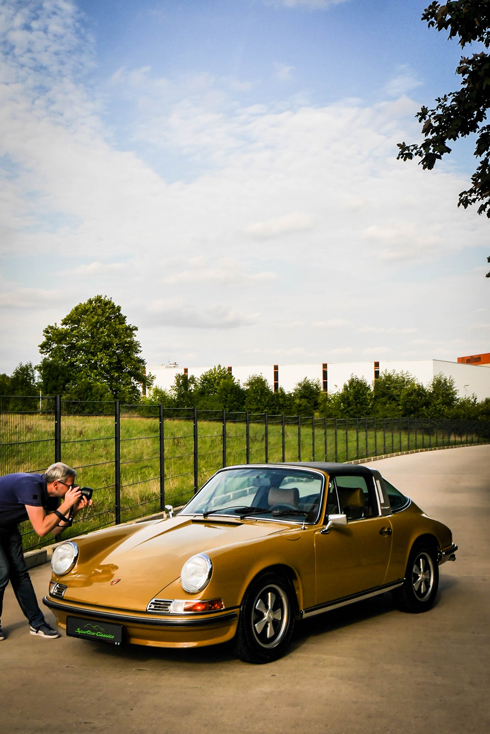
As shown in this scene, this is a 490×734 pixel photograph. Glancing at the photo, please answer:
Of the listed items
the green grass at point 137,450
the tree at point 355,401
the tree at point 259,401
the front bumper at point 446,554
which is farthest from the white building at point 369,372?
the front bumper at point 446,554

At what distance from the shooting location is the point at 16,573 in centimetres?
607

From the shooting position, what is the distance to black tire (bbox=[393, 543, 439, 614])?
696cm

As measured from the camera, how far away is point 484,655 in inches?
221

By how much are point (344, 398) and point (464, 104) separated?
66.5 m

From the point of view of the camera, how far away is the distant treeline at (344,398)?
242 feet

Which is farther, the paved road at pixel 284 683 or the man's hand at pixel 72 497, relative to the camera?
the man's hand at pixel 72 497

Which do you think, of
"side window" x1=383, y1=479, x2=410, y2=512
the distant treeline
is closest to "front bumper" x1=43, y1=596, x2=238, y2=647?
"side window" x1=383, y1=479, x2=410, y2=512

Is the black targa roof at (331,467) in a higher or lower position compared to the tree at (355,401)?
lower

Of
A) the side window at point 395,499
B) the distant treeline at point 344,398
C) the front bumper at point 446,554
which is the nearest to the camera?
the side window at point 395,499

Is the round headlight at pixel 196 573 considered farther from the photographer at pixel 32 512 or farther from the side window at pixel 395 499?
the side window at pixel 395 499

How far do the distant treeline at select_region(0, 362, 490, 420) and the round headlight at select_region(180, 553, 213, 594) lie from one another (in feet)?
185

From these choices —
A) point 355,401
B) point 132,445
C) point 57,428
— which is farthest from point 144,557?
point 355,401

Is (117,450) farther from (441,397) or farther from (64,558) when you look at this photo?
(441,397)

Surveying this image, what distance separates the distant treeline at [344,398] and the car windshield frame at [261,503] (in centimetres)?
5467
